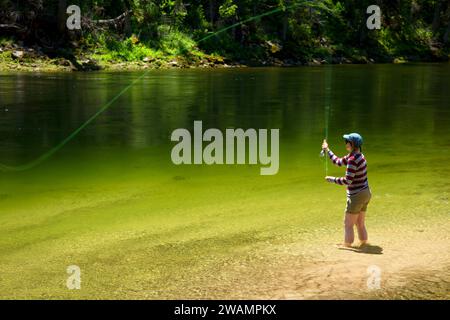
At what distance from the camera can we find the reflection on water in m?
14.3

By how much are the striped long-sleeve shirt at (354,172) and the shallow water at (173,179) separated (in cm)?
90

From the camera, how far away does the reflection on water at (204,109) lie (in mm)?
14258

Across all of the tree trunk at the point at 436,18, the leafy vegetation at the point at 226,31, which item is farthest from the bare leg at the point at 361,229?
the tree trunk at the point at 436,18

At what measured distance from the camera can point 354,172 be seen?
6816 mm

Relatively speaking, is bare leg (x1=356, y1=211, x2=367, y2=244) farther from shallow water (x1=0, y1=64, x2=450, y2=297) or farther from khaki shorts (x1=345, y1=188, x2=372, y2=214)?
shallow water (x1=0, y1=64, x2=450, y2=297)

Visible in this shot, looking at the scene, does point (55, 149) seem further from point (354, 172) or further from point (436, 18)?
point (436, 18)

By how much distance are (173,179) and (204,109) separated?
9769mm

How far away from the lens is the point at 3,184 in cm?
970

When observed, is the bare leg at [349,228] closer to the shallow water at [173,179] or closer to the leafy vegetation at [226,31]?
the shallow water at [173,179]

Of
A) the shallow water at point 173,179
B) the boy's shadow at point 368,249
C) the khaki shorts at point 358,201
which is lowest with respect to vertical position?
the boy's shadow at point 368,249

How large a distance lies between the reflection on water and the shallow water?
0.06 m

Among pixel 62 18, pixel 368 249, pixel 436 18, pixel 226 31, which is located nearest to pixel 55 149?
pixel 368 249

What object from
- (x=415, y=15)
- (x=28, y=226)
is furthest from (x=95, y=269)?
(x=415, y=15)

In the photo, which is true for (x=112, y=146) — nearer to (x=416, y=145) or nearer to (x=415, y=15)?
(x=416, y=145)
